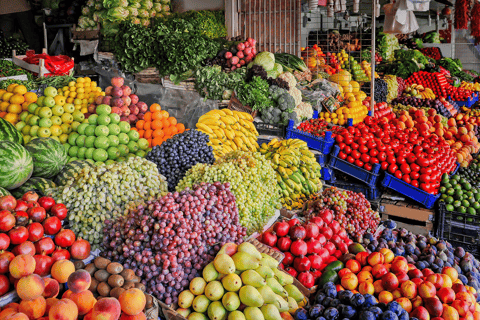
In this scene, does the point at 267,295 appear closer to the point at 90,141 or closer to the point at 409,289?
the point at 409,289

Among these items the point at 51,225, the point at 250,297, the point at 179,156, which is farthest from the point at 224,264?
the point at 179,156

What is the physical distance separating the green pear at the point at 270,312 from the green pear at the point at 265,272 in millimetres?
166

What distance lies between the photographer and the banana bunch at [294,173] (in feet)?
11.4

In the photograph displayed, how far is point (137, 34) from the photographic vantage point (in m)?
5.25

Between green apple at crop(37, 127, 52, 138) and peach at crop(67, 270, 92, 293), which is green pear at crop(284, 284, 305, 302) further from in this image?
green apple at crop(37, 127, 52, 138)

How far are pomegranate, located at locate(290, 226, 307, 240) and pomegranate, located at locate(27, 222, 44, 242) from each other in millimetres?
1494

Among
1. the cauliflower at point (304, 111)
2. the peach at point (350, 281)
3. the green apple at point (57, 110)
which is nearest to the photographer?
the peach at point (350, 281)

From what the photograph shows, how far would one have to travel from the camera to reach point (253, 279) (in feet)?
6.11

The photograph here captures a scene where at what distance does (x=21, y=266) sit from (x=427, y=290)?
207 cm

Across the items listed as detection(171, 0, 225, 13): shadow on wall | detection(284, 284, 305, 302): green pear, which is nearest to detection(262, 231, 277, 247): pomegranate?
detection(284, 284, 305, 302): green pear

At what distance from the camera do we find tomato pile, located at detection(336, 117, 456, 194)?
4.21 metres

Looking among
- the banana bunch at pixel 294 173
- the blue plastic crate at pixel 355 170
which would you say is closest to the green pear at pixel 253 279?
the banana bunch at pixel 294 173

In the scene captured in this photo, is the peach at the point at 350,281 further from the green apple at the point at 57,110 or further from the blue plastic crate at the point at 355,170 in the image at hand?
the green apple at the point at 57,110

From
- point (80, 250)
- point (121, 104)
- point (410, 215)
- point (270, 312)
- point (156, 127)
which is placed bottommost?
point (410, 215)
